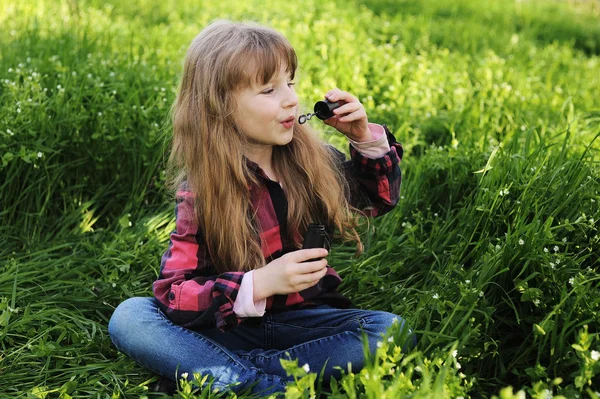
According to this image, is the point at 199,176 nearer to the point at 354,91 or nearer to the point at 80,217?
the point at 80,217

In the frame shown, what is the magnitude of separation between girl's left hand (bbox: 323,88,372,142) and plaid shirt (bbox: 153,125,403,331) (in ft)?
0.24

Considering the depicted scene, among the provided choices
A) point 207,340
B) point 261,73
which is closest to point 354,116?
point 261,73

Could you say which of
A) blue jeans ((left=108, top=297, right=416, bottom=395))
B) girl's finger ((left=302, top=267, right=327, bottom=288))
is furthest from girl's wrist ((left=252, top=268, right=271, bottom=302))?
blue jeans ((left=108, top=297, right=416, bottom=395))

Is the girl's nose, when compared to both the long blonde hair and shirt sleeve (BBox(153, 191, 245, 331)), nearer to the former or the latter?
the long blonde hair

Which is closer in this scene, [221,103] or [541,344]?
[541,344]

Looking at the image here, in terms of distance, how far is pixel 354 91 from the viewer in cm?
421

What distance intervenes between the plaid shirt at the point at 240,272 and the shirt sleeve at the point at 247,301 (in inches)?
0.6

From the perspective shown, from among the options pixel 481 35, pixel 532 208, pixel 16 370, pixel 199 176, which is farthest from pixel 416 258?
pixel 481 35

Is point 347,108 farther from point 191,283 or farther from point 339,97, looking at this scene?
point 191,283

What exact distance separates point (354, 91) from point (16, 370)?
2337 millimetres

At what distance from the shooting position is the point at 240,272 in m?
2.33

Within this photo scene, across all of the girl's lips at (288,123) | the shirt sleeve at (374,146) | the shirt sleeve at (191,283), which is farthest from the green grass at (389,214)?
the girl's lips at (288,123)

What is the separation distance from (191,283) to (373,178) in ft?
2.34

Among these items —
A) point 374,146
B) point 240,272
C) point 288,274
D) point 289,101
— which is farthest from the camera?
point 374,146
